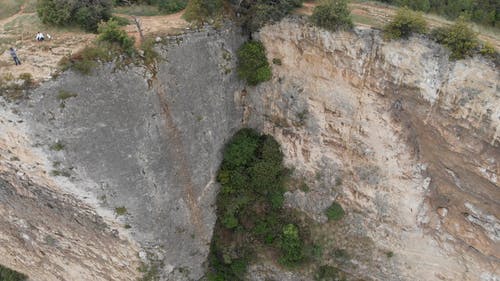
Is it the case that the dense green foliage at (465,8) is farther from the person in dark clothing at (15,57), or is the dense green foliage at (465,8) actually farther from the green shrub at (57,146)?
the person in dark clothing at (15,57)

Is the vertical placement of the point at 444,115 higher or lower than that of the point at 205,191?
higher

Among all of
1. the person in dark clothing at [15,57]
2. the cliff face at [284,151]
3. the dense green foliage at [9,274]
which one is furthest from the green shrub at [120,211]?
the dense green foliage at [9,274]

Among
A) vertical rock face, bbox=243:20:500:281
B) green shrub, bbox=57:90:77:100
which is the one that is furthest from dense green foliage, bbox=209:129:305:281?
green shrub, bbox=57:90:77:100

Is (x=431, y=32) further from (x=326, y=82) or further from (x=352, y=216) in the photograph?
(x=352, y=216)

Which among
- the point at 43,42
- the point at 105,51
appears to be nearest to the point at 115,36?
the point at 105,51

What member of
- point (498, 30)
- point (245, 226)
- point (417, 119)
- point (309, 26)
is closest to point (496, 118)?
point (417, 119)

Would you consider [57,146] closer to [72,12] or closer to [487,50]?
[72,12]

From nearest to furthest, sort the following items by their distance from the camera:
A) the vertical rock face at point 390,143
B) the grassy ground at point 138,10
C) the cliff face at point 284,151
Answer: the cliff face at point 284,151 < the vertical rock face at point 390,143 < the grassy ground at point 138,10
